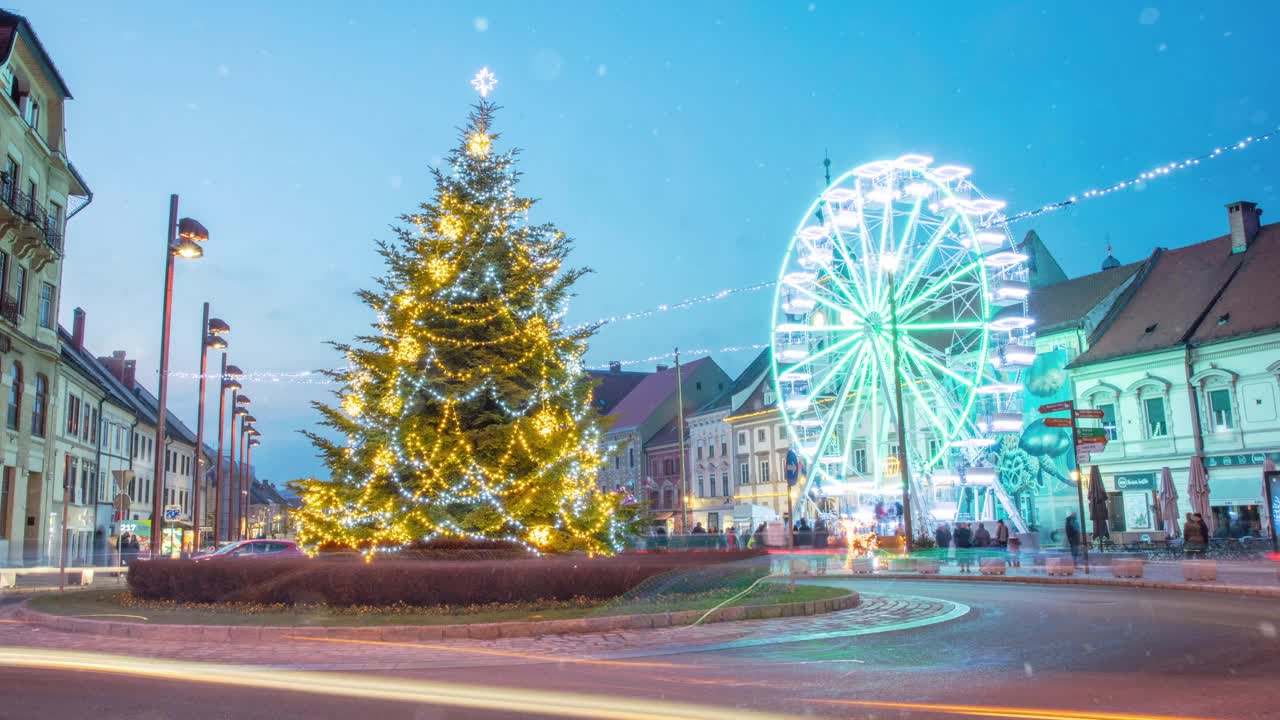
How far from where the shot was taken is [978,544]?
35.7 metres

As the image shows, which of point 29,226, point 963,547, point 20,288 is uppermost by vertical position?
point 29,226

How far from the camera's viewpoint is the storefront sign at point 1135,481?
45.0m

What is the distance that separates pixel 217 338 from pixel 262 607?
16139 mm

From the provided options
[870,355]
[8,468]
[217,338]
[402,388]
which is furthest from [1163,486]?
[8,468]

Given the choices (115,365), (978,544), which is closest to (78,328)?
(115,365)

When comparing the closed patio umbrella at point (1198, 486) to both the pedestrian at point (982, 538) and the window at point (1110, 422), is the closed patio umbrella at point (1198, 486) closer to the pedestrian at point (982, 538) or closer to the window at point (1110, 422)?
the pedestrian at point (982, 538)

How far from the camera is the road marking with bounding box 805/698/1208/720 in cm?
Answer: 752

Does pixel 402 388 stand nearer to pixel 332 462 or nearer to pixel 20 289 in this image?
pixel 332 462

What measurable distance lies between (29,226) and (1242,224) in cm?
4688

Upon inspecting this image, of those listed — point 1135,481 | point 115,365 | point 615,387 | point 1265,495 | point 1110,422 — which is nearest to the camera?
point 1265,495

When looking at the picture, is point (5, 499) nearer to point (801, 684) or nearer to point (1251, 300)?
point (801, 684)

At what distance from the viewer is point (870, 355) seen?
40.2 m

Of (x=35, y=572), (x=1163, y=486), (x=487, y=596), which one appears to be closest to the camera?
(x=487, y=596)

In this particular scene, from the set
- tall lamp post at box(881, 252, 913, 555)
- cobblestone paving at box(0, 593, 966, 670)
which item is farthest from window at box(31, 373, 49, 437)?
tall lamp post at box(881, 252, 913, 555)
